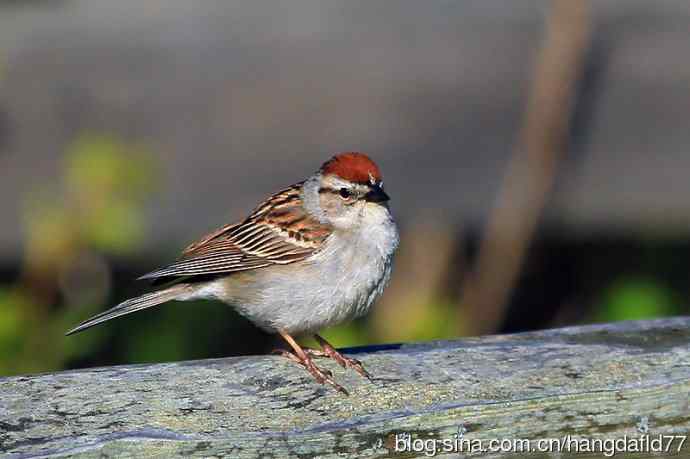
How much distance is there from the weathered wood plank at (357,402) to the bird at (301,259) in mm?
802

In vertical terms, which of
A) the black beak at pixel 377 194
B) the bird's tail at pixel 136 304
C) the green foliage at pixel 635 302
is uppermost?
the black beak at pixel 377 194

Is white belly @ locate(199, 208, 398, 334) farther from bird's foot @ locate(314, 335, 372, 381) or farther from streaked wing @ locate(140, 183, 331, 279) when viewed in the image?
bird's foot @ locate(314, 335, 372, 381)

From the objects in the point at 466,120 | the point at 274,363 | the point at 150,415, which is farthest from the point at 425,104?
the point at 150,415

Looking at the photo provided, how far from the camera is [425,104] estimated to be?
164 inches

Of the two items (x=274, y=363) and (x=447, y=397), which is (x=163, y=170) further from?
(x=447, y=397)

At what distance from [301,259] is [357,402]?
1.35 m

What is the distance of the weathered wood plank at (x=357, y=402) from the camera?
7.68 ft

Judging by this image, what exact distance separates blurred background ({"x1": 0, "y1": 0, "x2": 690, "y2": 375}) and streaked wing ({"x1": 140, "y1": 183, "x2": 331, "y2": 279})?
0.08 meters

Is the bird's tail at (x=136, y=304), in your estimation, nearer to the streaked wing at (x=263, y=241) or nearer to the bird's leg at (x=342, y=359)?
the streaked wing at (x=263, y=241)

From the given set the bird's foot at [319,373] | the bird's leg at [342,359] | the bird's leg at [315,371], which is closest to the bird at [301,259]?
the bird's leg at [342,359]

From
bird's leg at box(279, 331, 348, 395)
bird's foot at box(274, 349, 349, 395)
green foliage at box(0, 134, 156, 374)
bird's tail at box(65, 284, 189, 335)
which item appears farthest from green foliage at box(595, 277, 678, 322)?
bird's foot at box(274, 349, 349, 395)

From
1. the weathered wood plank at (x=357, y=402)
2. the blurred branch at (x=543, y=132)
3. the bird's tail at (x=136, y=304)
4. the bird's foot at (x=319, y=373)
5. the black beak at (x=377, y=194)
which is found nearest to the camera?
the weathered wood plank at (x=357, y=402)

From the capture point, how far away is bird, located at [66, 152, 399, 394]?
3.74 meters

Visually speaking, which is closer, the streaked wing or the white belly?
the white belly
